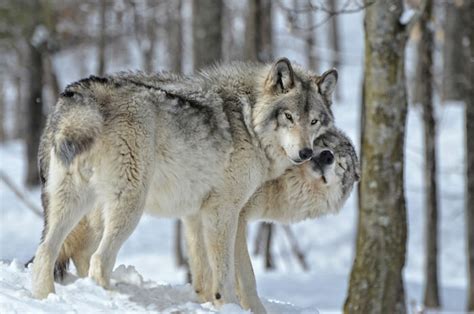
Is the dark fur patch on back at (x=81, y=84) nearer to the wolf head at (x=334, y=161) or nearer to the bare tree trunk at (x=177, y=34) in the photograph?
the wolf head at (x=334, y=161)

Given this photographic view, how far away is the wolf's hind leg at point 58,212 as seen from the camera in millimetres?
5453

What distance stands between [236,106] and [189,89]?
1.54ft

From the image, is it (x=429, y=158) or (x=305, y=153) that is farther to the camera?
(x=429, y=158)

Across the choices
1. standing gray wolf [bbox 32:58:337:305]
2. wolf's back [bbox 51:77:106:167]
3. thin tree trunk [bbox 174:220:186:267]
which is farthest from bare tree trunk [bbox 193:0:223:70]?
thin tree trunk [bbox 174:220:186:267]

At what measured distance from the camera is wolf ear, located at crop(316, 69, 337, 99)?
6965mm

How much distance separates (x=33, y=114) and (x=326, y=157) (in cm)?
1799

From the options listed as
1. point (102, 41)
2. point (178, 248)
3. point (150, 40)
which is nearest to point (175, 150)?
point (178, 248)

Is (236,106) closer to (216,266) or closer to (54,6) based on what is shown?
(216,266)

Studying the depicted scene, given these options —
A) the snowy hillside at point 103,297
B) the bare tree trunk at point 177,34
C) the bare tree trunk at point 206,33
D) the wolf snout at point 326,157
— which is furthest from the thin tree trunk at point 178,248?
the snowy hillside at point 103,297

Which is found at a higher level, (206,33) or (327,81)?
(206,33)

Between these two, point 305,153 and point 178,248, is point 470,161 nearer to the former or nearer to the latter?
point 178,248

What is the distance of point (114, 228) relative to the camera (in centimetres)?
565

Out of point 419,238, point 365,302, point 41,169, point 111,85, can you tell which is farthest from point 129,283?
point 419,238

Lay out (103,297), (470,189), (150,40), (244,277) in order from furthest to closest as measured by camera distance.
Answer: (150,40) → (470,189) → (244,277) → (103,297)
